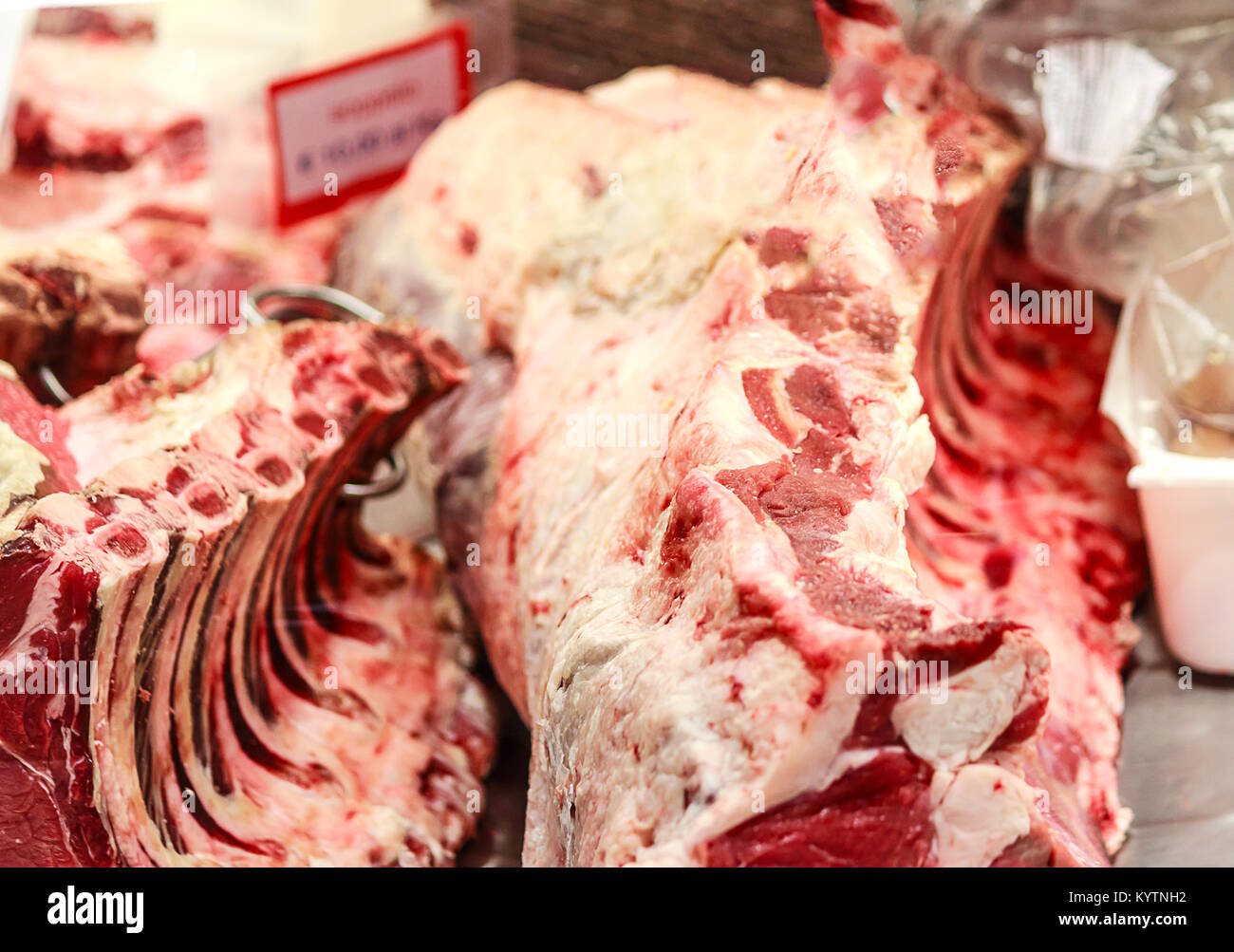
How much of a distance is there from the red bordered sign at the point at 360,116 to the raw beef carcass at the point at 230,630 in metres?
0.85

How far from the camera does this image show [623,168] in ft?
6.19

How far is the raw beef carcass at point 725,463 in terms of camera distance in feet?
3.20

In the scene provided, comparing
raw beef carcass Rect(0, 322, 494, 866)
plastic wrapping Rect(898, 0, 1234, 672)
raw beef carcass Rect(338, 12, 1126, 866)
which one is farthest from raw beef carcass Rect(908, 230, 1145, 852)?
raw beef carcass Rect(0, 322, 494, 866)

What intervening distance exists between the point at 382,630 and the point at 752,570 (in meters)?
0.88

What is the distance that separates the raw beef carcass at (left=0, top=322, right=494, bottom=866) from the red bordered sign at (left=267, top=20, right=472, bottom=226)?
2.78 ft

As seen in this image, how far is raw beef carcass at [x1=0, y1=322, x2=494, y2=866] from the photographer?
1230mm

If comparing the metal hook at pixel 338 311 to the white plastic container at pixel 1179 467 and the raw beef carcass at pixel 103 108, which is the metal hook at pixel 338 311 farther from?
the white plastic container at pixel 1179 467

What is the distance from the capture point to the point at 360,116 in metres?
2.37

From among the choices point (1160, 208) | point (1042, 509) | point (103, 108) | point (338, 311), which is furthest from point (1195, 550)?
point (103, 108)

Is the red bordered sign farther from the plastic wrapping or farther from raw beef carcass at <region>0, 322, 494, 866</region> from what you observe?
the plastic wrapping

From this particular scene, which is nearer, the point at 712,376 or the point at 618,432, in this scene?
the point at 712,376

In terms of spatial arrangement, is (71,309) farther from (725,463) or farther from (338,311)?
(725,463)
